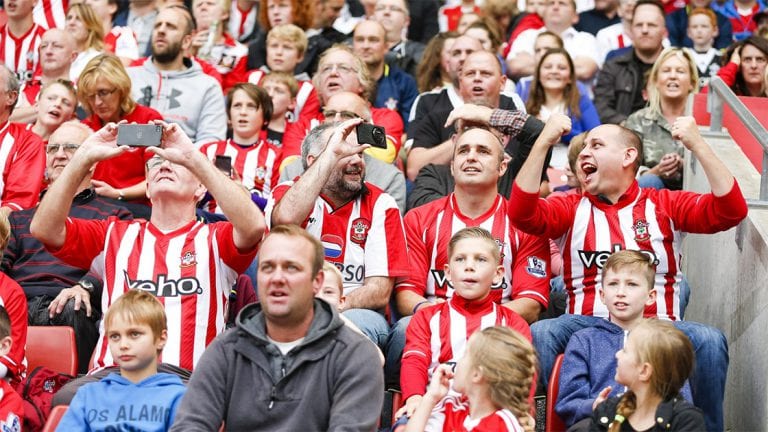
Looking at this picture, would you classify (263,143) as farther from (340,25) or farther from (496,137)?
(340,25)

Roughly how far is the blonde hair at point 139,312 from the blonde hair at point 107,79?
2.89 metres

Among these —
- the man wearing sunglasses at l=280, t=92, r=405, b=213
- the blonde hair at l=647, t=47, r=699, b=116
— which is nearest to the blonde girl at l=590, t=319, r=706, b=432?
the man wearing sunglasses at l=280, t=92, r=405, b=213

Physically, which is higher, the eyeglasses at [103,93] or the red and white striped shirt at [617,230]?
the eyeglasses at [103,93]

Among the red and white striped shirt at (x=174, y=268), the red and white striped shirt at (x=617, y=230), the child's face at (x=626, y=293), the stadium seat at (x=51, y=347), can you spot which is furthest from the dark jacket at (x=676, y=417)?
the stadium seat at (x=51, y=347)

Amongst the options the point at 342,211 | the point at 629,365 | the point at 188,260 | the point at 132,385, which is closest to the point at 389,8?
the point at 342,211

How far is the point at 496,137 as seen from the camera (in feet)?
20.7

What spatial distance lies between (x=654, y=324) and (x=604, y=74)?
5102 mm

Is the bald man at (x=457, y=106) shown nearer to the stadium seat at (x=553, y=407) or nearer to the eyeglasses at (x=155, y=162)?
the eyeglasses at (x=155, y=162)

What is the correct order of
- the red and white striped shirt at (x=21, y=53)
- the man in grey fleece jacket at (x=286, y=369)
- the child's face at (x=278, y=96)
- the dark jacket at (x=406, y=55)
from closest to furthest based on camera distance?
the man in grey fleece jacket at (x=286, y=369)
the child's face at (x=278, y=96)
the red and white striped shirt at (x=21, y=53)
the dark jacket at (x=406, y=55)

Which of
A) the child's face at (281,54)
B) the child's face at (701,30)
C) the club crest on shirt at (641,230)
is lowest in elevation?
the club crest on shirt at (641,230)

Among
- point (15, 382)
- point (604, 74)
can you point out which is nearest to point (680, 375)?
point (15, 382)

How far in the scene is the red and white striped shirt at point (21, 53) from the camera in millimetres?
9656

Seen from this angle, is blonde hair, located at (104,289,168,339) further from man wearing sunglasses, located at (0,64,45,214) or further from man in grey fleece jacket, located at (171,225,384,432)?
man wearing sunglasses, located at (0,64,45,214)

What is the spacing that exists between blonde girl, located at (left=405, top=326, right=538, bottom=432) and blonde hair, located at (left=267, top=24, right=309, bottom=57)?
17.3ft
